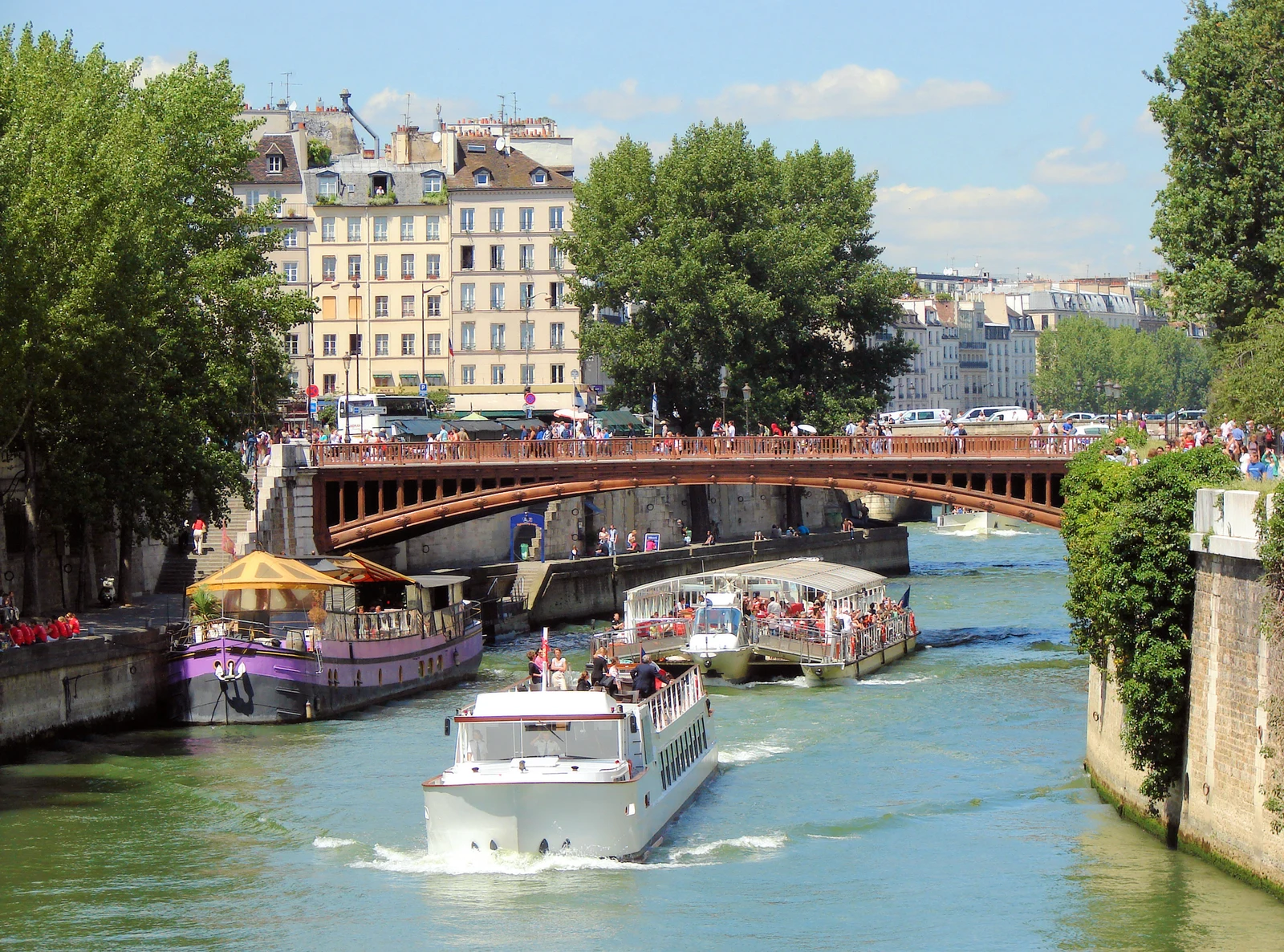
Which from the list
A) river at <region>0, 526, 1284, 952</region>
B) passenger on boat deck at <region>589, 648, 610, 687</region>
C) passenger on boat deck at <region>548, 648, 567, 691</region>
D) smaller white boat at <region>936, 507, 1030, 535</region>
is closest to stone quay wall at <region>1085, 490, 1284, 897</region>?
river at <region>0, 526, 1284, 952</region>

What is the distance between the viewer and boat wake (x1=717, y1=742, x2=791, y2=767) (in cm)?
3578

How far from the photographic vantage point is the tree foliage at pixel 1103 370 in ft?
559

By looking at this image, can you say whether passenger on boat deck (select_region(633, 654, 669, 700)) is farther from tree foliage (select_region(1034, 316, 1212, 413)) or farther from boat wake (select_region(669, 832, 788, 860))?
tree foliage (select_region(1034, 316, 1212, 413))

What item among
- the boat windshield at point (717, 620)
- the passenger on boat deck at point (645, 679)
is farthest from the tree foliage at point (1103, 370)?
the passenger on boat deck at point (645, 679)

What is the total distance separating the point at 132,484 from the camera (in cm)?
4559

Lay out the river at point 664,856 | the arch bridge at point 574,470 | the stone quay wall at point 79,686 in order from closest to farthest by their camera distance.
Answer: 1. the river at point 664,856
2. the stone quay wall at point 79,686
3. the arch bridge at point 574,470

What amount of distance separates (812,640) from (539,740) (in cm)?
1948

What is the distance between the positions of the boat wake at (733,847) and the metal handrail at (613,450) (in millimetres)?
26665

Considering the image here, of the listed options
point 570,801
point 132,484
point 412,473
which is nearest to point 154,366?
point 132,484

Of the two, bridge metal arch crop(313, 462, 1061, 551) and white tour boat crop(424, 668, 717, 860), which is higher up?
bridge metal arch crop(313, 462, 1061, 551)

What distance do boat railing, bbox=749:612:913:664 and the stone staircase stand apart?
587 inches

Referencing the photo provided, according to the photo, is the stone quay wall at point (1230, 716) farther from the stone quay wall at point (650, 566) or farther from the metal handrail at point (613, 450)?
the stone quay wall at point (650, 566)

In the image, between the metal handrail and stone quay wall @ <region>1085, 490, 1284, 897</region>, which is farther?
the metal handrail

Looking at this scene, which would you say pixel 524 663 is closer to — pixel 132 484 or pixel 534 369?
pixel 132 484
